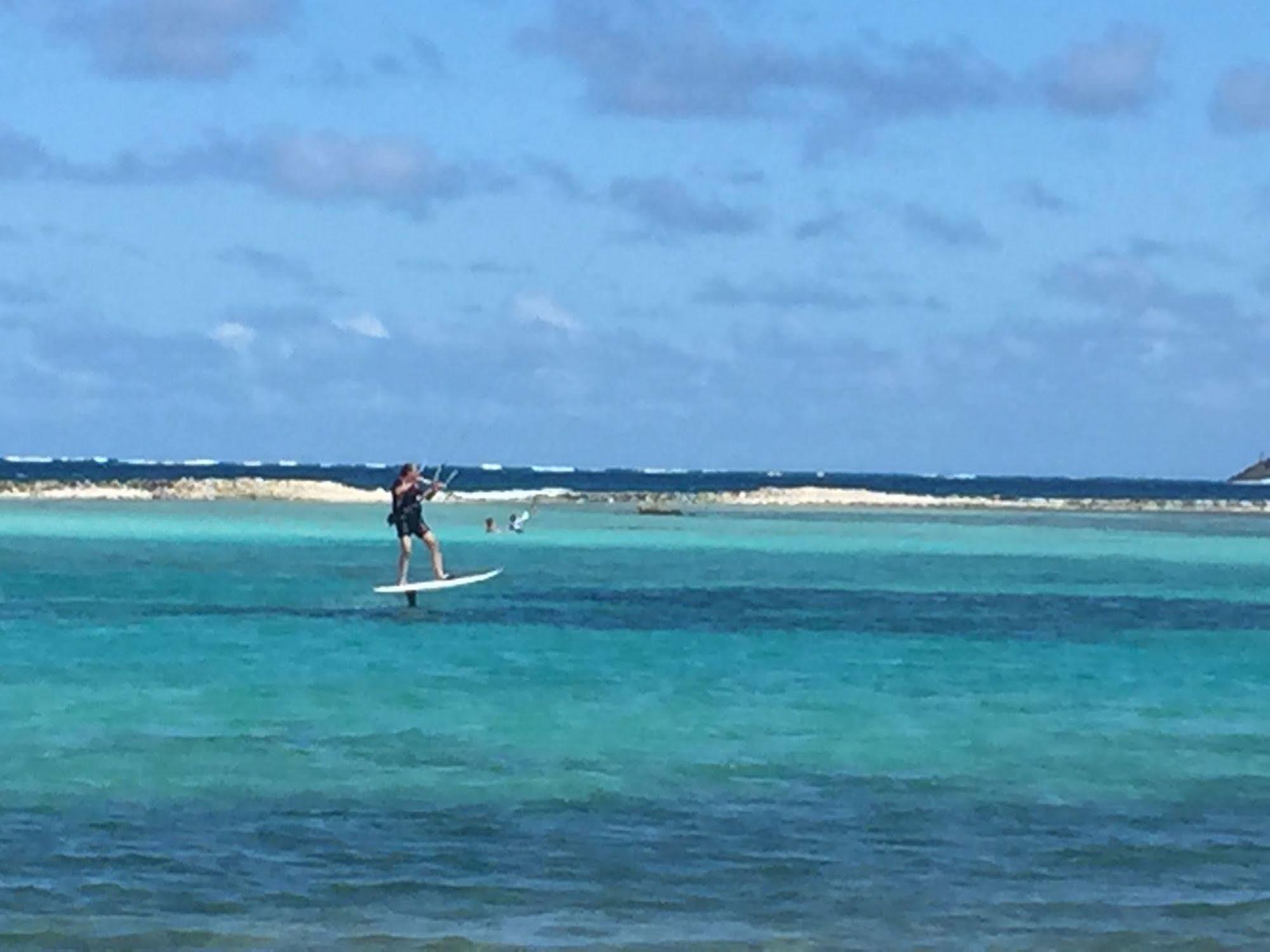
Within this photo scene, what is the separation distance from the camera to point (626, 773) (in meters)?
17.9

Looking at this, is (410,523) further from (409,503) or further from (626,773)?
(626,773)

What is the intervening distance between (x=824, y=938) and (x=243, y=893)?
11.2 ft

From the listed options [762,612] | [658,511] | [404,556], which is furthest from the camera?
[658,511]

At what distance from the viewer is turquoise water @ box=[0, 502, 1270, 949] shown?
13.0m

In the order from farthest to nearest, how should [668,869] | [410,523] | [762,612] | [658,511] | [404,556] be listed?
[658,511] < [404,556] < [762,612] < [410,523] < [668,869]

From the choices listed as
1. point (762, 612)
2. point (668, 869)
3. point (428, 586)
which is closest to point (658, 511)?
point (428, 586)

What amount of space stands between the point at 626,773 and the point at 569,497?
328 feet

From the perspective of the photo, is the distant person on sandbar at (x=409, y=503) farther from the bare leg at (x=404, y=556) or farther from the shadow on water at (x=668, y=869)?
the shadow on water at (x=668, y=869)

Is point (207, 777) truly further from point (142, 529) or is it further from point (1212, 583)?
point (142, 529)

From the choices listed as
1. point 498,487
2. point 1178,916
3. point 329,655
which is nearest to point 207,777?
point 1178,916

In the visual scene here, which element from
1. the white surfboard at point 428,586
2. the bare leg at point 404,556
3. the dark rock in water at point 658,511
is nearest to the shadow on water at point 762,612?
the white surfboard at point 428,586

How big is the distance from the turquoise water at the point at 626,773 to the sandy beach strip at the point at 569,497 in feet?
206

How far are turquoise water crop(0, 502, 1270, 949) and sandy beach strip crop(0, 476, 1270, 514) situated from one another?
62.7 metres

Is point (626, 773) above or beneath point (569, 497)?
beneath
